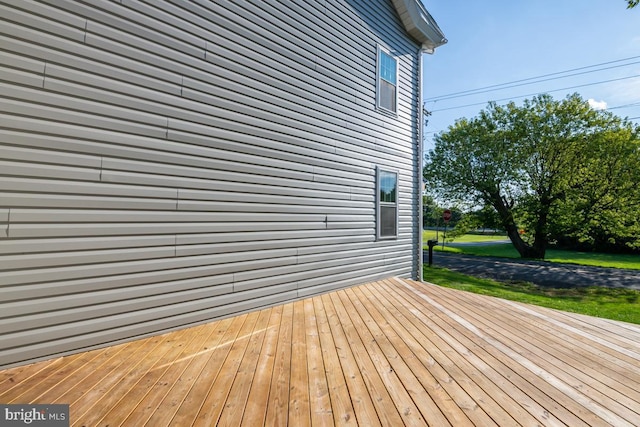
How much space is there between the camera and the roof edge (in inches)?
241

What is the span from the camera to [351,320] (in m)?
3.37

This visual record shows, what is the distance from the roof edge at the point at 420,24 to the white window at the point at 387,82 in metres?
0.98

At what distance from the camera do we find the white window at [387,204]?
568cm

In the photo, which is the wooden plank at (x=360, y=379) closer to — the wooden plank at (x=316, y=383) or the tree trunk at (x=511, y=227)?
the wooden plank at (x=316, y=383)

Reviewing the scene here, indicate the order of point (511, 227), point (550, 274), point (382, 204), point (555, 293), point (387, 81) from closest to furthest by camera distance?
point (382, 204), point (387, 81), point (555, 293), point (550, 274), point (511, 227)

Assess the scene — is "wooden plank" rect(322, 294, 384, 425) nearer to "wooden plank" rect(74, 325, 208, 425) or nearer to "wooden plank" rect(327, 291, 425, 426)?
"wooden plank" rect(327, 291, 425, 426)

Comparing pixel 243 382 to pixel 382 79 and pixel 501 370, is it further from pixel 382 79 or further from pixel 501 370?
pixel 382 79

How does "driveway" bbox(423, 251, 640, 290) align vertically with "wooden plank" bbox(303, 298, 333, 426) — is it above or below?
below

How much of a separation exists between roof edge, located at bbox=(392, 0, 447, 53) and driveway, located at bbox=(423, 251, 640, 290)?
6424 mm

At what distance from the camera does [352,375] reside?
2.09 m

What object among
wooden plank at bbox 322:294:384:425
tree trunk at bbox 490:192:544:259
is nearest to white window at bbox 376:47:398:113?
wooden plank at bbox 322:294:384:425

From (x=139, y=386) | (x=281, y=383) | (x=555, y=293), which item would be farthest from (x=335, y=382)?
(x=555, y=293)

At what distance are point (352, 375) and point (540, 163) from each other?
17.7 meters

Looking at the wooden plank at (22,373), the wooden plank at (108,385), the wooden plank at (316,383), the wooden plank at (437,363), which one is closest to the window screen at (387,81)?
the wooden plank at (437,363)
